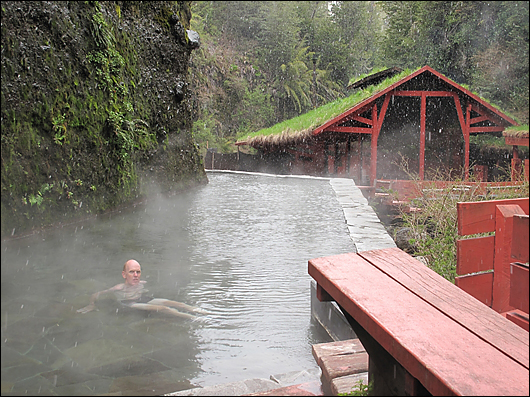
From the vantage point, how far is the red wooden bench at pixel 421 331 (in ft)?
4.58

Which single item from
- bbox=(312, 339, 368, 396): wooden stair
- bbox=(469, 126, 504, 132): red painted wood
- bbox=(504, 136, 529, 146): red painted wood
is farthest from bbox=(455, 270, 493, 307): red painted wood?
bbox=(469, 126, 504, 132): red painted wood

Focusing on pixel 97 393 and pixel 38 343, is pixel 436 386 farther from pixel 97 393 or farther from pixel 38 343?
pixel 38 343

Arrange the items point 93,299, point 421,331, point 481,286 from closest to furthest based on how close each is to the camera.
Answer: point 421,331
point 481,286
point 93,299

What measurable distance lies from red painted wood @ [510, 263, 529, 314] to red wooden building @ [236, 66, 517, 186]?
534 inches

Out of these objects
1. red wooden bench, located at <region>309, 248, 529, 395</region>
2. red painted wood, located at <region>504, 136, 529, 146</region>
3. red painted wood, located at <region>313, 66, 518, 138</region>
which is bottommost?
red wooden bench, located at <region>309, 248, 529, 395</region>

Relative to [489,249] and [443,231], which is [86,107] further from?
[489,249]

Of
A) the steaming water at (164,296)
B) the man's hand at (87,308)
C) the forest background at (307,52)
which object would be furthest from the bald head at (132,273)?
the forest background at (307,52)

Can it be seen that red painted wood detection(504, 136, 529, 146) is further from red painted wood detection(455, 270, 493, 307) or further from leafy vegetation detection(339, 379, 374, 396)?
leafy vegetation detection(339, 379, 374, 396)

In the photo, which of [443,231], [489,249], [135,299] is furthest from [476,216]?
[443,231]

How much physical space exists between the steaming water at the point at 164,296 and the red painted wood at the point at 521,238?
1734 mm

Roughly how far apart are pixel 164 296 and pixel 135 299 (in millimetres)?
313

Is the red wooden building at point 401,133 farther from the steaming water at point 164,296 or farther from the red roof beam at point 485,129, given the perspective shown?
the steaming water at point 164,296

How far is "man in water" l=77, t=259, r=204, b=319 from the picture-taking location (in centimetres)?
356

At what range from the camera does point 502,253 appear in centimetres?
226
